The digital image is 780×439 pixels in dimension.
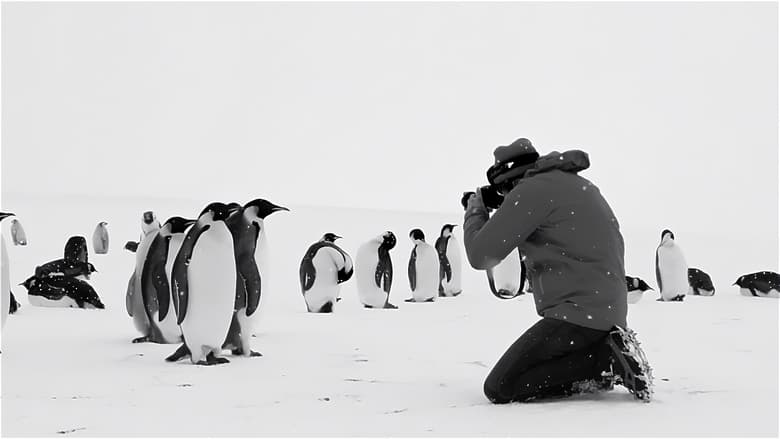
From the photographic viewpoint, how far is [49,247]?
15.1 m

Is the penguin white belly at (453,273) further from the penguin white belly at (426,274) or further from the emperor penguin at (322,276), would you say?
the emperor penguin at (322,276)

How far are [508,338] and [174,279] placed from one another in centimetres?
247

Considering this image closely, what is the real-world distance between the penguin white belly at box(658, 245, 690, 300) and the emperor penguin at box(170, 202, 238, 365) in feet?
22.5

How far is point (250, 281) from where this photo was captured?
5.40 meters

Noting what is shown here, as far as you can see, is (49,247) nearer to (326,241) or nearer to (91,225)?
(91,225)

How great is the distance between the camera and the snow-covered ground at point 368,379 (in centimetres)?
309

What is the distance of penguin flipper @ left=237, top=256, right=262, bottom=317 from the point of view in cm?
534

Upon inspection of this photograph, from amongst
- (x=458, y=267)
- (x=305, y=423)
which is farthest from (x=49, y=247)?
(x=305, y=423)

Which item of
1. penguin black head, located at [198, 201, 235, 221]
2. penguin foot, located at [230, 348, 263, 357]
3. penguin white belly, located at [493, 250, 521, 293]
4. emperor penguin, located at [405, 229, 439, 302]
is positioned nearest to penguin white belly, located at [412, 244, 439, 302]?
emperor penguin, located at [405, 229, 439, 302]

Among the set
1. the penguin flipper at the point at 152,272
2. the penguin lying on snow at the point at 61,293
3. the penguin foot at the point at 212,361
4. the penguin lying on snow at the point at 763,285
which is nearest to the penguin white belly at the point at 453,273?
the penguin lying on snow at the point at 763,285

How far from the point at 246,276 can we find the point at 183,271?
2.24 ft

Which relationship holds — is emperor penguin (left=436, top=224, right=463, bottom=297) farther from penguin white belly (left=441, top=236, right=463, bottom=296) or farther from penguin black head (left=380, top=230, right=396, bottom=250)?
penguin black head (left=380, top=230, right=396, bottom=250)

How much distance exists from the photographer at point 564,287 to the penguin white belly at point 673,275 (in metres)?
6.95

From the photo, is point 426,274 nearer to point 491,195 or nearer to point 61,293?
point 61,293
